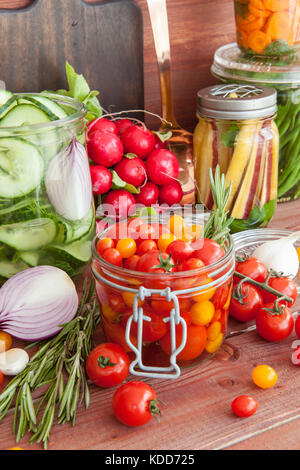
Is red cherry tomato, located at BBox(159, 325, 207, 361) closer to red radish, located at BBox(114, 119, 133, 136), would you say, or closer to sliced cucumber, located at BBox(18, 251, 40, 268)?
sliced cucumber, located at BBox(18, 251, 40, 268)

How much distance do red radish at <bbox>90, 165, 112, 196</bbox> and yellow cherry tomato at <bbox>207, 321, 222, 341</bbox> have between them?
1.32ft

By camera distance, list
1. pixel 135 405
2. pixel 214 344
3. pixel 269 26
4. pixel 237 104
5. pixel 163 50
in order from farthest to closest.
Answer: pixel 163 50 → pixel 269 26 → pixel 237 104 → pixel 214 344 → pixel 135 405

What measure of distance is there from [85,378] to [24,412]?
0.29 feet

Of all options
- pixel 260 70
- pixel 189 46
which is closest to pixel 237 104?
pixel 260 70

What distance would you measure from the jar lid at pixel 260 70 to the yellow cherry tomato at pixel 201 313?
599mm

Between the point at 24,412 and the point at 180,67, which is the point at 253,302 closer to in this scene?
the point at 24,412

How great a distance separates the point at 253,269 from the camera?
79cm

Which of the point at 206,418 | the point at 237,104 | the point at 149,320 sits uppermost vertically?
the point at 237,104

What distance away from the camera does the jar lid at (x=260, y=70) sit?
104cm

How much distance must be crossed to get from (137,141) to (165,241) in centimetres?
40

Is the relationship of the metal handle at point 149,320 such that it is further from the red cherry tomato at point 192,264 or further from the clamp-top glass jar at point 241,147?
the clamp-top glass jar at point 241,147

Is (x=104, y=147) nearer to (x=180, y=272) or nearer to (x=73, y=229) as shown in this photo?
(x=73, y=229)

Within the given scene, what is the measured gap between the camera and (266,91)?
3.22ft
